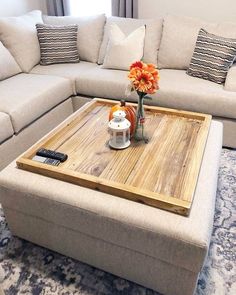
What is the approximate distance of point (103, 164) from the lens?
4.32 ft

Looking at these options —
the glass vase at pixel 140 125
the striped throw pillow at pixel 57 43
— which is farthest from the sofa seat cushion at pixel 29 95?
the glass vase at pixel 140 125

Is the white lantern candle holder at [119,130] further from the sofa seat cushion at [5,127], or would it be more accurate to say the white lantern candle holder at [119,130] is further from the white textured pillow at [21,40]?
the white textured pillow at [21,40]

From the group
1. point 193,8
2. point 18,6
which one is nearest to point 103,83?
point 193,8

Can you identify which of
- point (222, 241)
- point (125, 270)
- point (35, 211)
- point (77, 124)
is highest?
point (77, 124)

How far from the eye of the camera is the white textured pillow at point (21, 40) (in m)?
2.52

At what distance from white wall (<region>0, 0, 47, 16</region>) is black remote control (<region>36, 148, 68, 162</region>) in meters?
2.32

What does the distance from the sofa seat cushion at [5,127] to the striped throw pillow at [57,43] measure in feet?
3.55

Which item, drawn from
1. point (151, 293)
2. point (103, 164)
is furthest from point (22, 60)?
point (151, 293)

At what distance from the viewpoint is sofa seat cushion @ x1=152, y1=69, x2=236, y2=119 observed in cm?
205

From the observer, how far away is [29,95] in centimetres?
208

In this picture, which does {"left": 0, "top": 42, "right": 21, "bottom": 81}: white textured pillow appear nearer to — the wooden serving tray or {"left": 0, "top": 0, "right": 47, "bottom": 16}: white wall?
{"left": 0, "top": 0, "right": 47, "bottom": 16}: white wall

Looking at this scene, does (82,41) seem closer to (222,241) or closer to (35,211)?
(35,211)

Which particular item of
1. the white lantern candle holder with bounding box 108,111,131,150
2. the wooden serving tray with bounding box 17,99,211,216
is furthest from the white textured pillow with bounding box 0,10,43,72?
the white lantern candle holder with bounding box 108,111,131,150

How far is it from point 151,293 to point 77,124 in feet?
3.28
